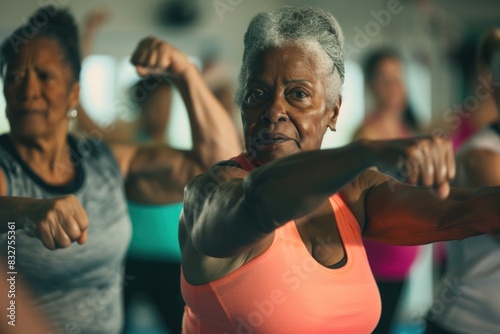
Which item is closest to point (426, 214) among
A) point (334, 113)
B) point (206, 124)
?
point (334, 113)

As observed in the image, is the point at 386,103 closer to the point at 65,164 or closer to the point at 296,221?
the point at 65,164

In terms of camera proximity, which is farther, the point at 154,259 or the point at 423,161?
the point at 154,259

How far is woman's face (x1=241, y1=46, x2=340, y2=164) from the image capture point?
1080mm

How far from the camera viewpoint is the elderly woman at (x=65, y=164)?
1.59 meters

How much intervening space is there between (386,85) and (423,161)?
2460mm

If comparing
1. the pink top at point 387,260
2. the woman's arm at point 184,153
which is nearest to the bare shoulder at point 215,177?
the woman's arm at point 184,153

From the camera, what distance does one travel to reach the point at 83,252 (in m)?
1.66

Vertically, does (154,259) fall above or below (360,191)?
below

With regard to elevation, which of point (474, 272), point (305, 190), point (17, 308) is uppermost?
point (305, 190)

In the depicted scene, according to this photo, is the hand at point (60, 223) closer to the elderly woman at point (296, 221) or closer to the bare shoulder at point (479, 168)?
the elderly woman at point (296, 221)

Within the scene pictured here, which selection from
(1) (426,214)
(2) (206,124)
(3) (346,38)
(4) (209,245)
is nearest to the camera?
(4) (209,245)

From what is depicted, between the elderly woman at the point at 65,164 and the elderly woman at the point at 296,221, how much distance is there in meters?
0.53

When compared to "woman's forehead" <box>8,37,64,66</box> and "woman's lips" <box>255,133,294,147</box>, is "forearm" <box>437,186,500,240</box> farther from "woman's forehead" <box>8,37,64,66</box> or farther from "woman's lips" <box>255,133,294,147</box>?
"woman's forehead" <box>8,37,64,66</box>

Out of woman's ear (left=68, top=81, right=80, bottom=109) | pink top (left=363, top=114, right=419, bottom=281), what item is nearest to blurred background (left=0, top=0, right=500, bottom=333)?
pink top (left=363, top=114, right=419, bottom=281)
